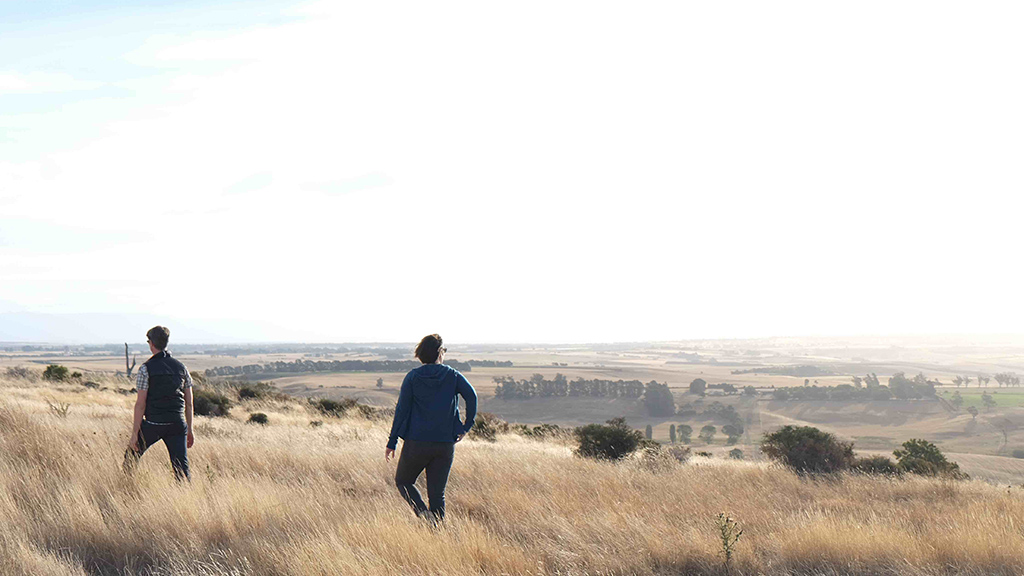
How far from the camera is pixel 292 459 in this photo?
9.09 metres

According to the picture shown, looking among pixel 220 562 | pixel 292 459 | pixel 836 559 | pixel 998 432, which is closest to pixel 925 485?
pixel 836 559

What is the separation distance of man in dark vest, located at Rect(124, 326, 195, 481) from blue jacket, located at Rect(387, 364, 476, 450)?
2.51 meters

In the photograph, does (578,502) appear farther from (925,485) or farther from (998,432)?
(998,432)

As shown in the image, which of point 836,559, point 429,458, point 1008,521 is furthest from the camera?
point 1008,521

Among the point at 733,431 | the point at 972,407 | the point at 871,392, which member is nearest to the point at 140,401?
the point at 733,431

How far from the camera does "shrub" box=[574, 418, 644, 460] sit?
1507 cm

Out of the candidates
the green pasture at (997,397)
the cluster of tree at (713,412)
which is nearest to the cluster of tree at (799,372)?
the green pasture at (997,397)

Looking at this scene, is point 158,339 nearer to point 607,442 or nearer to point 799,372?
point 607,442

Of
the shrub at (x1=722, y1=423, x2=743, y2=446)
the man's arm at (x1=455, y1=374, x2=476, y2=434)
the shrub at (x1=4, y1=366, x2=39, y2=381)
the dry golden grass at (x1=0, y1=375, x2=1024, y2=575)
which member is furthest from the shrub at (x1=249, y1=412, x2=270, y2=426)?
the shrub at (x1=722, y1=423, x2=743, y2=446)

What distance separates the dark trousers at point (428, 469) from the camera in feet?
19.1

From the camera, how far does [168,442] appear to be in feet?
22.6

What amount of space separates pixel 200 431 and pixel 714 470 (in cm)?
977

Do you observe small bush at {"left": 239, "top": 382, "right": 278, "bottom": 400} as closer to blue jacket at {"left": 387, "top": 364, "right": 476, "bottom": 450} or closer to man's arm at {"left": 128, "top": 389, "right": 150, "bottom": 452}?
man's arm at {"left": 128, "top": 389, "right": 150, "bottom": 452}

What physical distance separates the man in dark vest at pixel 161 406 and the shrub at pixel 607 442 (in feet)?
31.2
